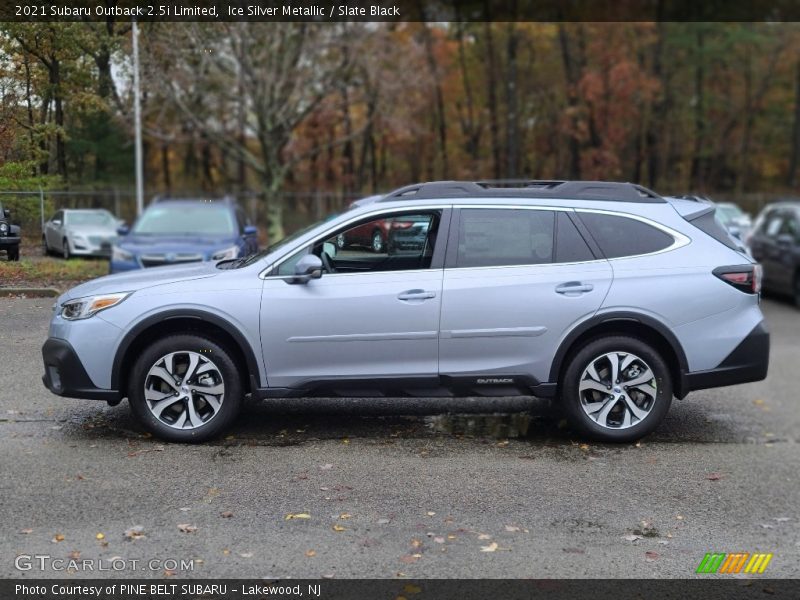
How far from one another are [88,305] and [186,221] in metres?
6.05

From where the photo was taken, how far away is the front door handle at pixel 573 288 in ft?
20.3

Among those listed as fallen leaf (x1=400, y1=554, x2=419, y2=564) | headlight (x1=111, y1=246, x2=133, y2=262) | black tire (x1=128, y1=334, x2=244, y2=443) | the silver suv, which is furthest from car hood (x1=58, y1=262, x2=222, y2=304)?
headlight (x1=111, y1=246, x2=133, y2=262)

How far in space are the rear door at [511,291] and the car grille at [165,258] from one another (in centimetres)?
399

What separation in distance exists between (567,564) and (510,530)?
47cm

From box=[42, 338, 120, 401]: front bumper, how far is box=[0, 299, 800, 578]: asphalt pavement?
13cm

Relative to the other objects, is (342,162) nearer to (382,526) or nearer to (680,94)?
(680,94)

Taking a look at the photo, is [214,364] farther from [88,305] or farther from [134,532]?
[134,532]

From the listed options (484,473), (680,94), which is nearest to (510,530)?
(484,473)

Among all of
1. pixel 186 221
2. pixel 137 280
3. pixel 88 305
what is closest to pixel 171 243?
pixel 186 221

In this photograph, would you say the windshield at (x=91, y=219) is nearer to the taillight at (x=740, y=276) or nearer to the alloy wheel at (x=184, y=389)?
the alloy wheel at (x=184, y=389)

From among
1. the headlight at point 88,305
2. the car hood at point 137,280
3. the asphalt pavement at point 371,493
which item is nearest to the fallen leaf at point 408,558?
the asphalt pavement at point 371,493

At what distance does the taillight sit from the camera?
627cm

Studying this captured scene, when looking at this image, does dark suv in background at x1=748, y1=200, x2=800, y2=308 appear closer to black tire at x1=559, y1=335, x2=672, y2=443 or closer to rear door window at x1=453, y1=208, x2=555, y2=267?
black tire at x1=559, y1=335, x2=672, y2=443

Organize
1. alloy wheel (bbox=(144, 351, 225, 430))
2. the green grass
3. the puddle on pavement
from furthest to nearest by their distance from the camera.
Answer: the puddle on pavement
alloy wheel (bbox=(144, 351, 225, 430))
the green grass
